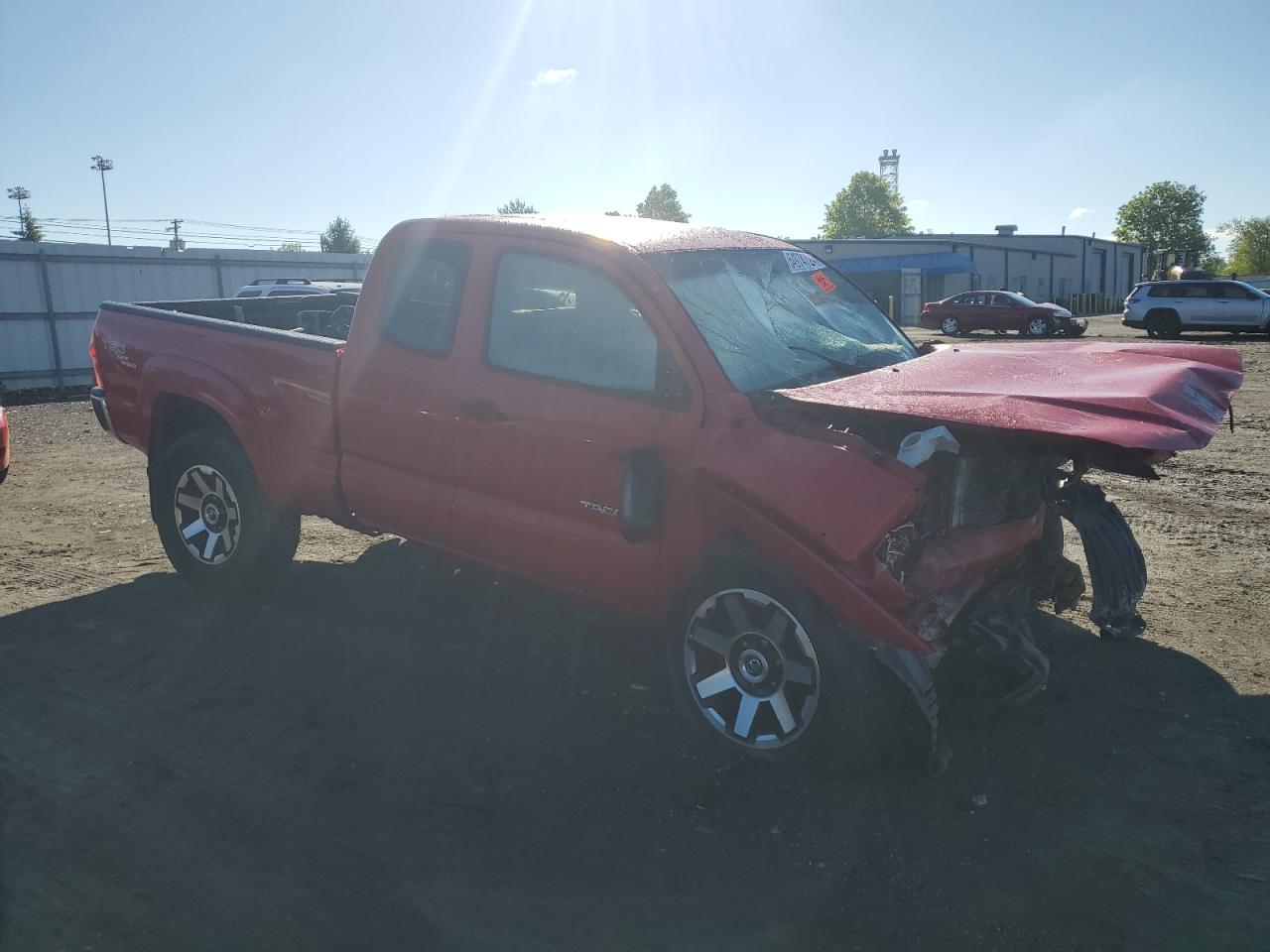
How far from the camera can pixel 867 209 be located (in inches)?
4397

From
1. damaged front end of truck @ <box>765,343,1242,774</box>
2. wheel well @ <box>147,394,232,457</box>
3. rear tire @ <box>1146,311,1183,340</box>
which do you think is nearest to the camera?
damaged front end of truck @ <box>765,343,1242,774</box>

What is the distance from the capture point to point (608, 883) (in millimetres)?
3100

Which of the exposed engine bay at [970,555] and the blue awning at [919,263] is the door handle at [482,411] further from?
the blue awning at [919,263]

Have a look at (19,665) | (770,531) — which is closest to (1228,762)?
(770,531)

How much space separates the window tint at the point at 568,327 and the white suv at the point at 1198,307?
28.5 metres

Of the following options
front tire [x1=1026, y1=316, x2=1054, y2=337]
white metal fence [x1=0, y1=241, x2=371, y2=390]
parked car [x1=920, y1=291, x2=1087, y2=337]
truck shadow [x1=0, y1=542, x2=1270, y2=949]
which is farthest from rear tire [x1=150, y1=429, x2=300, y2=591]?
front tire [x1=1026, y1=316, x2=1054, y2=337]

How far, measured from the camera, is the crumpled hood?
3.26 metres

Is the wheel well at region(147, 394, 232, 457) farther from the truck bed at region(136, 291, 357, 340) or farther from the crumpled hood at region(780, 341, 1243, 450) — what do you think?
the crumpled hood at region(780, 341, 1243, 450)

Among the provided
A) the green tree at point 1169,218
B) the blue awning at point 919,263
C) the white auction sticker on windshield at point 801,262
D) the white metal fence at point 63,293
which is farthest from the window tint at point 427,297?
the green tree at point 1169,218

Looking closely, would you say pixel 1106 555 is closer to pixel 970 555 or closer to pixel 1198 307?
pixel 970 555

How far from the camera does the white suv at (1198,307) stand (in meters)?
27.5

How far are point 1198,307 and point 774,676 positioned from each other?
29.6 m

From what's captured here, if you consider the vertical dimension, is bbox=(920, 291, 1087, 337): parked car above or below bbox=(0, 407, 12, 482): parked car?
below

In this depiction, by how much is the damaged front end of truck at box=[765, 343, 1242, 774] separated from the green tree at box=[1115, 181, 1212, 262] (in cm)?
12146
